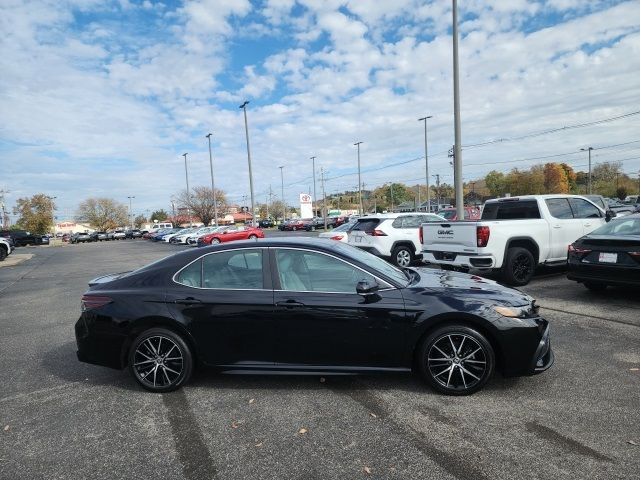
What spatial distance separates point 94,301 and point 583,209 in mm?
10056

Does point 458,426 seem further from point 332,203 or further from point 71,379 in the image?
point 332,203

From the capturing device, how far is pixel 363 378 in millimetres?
4441

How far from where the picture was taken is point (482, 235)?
333 inches

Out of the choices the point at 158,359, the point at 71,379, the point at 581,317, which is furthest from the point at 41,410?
the point at 581,317

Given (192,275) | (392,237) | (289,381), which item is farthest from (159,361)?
(392,237)

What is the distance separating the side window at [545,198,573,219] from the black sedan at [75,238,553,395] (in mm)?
6179

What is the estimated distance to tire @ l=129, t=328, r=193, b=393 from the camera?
423cm

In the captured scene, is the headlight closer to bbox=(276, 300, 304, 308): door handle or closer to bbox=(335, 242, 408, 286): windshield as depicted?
bbox=(335, 242, 408, 286): windshield

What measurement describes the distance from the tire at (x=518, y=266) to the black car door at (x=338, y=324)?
551cm

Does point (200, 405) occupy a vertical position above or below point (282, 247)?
below

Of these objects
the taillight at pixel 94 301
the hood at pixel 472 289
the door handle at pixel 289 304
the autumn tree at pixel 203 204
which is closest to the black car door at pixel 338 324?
the door handle at pixel 289 304

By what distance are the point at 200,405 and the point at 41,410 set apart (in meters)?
1.47

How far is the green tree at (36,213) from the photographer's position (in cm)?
8381

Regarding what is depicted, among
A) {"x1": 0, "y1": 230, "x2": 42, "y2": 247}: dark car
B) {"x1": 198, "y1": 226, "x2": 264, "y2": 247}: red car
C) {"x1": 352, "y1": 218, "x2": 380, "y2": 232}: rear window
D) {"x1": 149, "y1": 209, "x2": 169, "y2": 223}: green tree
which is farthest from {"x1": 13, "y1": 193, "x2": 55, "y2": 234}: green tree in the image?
{"x1": 352, "y1": 218, "x2": 380, "y2": 232}: rear window
